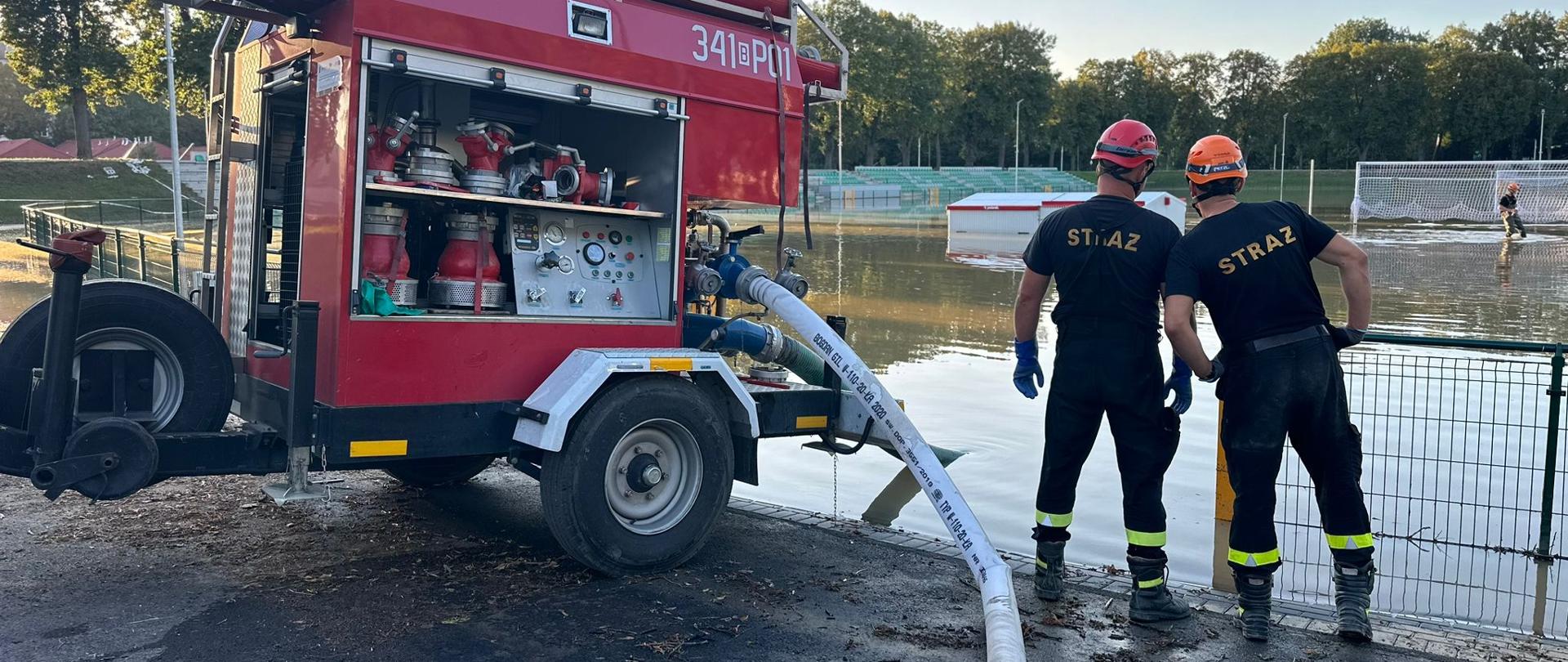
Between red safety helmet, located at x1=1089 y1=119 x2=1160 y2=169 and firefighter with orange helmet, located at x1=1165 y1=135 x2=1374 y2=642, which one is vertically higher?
red safety helmet, located at x1=1089 y1=119 x2=1160 y2=169

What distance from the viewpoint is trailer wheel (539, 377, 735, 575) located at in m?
5.22

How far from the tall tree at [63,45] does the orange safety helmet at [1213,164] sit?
41107 mm

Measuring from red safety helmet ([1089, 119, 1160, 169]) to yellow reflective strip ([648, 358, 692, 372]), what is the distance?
200cm

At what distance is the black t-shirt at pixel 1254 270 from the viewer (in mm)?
4797

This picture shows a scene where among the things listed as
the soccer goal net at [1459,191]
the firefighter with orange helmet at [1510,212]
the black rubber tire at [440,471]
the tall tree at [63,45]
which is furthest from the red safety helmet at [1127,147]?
the soccer goal net at [1459,191]

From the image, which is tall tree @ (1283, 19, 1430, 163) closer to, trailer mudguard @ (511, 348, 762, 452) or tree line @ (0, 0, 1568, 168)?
tree line @ (0, 0, 1568, 168)

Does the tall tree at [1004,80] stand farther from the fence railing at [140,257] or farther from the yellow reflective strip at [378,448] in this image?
the yellow reflective strip at [378,448]

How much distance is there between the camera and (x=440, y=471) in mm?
6848

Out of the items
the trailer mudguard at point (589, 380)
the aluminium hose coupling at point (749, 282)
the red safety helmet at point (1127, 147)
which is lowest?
the trailer mudguard at point (589, 380)

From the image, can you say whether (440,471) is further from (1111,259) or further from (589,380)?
(1111,259)

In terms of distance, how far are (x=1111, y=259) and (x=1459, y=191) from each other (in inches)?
1941

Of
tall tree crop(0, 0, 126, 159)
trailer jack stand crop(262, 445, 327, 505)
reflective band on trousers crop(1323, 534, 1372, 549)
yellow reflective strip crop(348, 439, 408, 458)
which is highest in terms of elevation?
tall tree crop(0, 0, 126, 159)

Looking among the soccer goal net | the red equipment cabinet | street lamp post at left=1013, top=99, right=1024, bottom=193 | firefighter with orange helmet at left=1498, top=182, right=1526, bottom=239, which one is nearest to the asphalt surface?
the red equipment cabinet

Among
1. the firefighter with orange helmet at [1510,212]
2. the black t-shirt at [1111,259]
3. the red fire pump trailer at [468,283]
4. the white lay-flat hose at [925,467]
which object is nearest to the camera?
the white lay-flat hose at [925,467]
